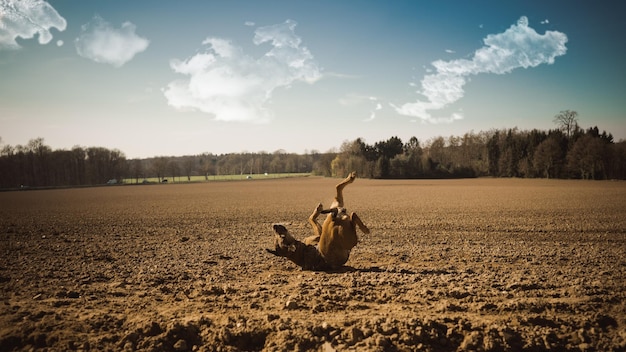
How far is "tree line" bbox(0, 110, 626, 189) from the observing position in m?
76.8

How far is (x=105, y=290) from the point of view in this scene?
7363 millimetres

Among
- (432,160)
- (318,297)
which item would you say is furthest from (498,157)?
(318,297)

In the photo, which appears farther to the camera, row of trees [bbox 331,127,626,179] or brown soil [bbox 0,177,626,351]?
row of trees [bbox 331,127,626,179]

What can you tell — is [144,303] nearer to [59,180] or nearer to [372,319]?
[372,319]

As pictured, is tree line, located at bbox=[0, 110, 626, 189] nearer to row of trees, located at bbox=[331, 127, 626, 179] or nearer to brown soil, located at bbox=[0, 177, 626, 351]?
row of trees, located at bbox=[331, 127, 626, 179]

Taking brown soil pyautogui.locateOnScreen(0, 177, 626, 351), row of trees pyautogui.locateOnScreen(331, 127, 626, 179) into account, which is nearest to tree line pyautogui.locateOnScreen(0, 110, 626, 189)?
row of trees pyautogui.locateOnScreen(331, 127, 626, 179)

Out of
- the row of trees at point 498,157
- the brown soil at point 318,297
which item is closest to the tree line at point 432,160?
the row of trees at point 498,157

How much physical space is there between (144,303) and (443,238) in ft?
39.6

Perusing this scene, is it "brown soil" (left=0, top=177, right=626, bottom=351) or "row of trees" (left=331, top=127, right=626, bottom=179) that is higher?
"row of trees" (left=331, top=127, right=626, bottom=179)

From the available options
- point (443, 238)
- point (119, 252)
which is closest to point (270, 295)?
point (119, 252)

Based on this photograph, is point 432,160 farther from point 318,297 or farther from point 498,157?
point 318,297

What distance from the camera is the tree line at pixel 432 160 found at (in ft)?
252

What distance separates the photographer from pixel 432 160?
4092 inches

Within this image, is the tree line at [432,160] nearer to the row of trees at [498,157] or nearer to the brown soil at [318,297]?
the row of trees at [498,157]
